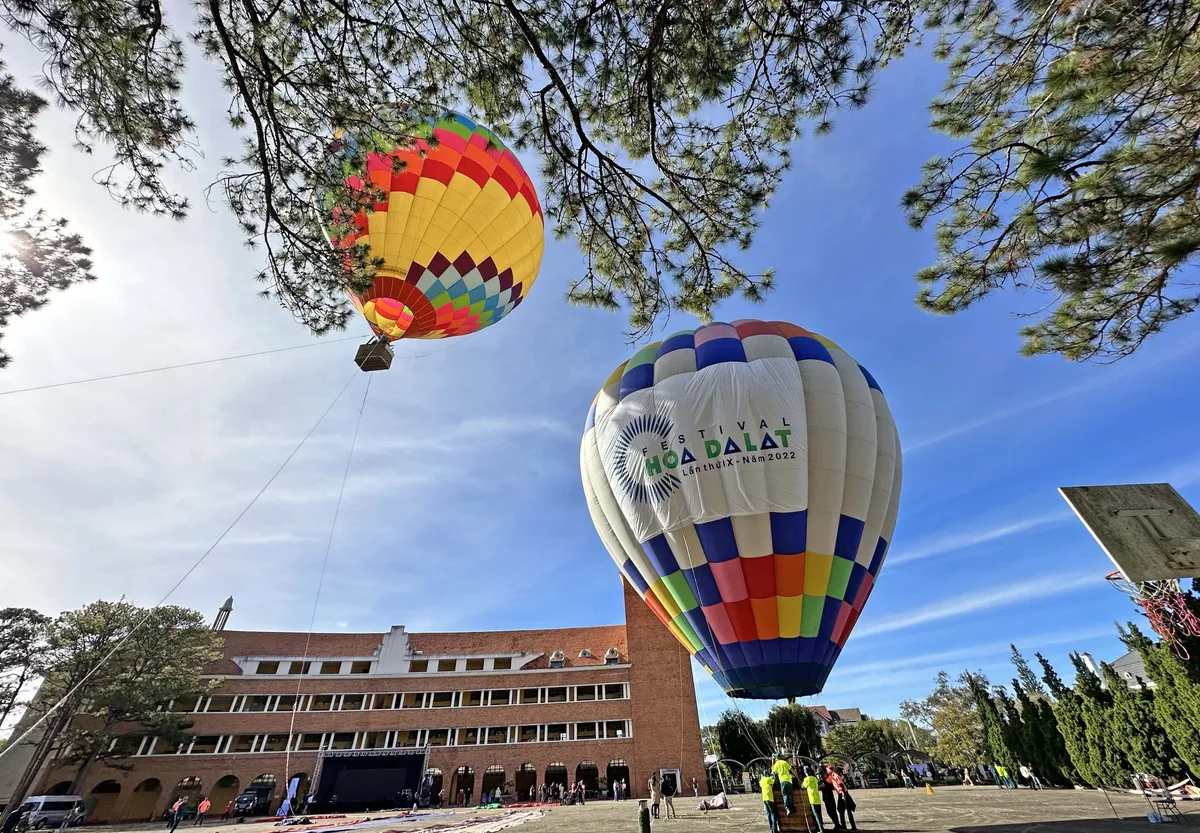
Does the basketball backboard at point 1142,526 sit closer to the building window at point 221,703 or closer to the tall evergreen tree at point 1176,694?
the tall evergreen tree at point 1176,694

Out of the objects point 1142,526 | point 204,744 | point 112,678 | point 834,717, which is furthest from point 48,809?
point 834,717

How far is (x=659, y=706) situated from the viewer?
28.8 m

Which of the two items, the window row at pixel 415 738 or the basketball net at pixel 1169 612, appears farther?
the window row at pixel 415 738

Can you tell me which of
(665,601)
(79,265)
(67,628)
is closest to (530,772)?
(67,628)

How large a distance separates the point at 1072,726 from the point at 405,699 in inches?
1181

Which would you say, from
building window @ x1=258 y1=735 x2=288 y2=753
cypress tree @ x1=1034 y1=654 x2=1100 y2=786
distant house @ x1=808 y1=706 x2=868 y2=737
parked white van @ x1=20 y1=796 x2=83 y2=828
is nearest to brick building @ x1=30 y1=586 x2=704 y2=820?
building window @ x1=258 y1=735 x2=288 y2=753

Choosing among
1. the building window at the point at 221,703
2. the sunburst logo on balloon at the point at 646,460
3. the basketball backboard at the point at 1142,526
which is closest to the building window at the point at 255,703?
the building window at the point at 221,703

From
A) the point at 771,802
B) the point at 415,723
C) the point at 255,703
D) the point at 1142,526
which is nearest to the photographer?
the point at 1142,526

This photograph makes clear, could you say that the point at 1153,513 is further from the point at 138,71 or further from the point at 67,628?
the point at 67,628

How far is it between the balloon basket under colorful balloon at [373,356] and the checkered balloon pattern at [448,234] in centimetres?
23

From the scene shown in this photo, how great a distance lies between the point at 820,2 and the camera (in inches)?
175

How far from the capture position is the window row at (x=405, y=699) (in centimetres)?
2839

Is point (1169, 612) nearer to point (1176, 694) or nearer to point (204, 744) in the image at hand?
point (1176, 694)

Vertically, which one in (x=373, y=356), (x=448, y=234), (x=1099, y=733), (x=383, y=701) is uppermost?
(x=448, y=234)
